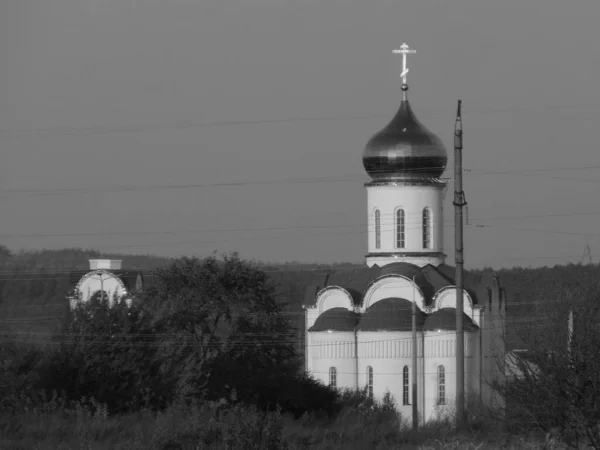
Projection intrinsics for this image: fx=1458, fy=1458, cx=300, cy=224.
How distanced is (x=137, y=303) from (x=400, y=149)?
1148 cm

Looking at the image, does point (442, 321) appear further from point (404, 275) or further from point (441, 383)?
point (404, 275)

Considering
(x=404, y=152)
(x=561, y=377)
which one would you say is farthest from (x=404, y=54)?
(x=561, y=377)

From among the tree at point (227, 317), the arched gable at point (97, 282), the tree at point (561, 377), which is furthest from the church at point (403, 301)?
the tree at point (561, 377)

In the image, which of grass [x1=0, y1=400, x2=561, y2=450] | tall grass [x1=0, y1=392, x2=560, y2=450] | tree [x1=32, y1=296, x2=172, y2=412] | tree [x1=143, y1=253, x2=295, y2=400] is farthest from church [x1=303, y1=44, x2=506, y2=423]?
grass [x1=0, y1=400, x2=561, y2=450]

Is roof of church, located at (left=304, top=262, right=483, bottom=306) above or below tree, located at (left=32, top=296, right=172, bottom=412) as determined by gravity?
above

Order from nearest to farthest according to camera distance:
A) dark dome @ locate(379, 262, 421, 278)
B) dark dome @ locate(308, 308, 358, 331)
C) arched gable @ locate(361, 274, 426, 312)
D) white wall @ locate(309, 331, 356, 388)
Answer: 1. white wall @ locate(309, 331, 356, 388)
2. dark dome @ locate(308, 308, 358, 331)
3. arched gable @ locate(361, 274, 426, 312)
4. dark dome @ locate(379, 262, 421, 278)

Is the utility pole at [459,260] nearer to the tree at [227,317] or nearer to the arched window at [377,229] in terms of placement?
the tree at [227,317]

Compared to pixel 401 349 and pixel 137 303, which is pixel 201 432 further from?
pixel 401 349

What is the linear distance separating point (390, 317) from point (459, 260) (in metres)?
11.9

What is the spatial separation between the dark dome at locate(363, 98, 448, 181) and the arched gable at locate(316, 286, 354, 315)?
11.3 ft

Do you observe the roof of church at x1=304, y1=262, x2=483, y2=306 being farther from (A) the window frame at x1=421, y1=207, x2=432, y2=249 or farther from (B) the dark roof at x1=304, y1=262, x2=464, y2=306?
(A) the window frame at x1=421, y1=207, x2=432, y2=249

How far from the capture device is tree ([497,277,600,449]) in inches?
752

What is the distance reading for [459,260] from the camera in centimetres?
2794

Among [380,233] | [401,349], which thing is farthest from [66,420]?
[380,233]
